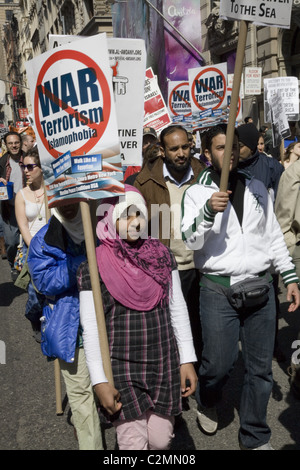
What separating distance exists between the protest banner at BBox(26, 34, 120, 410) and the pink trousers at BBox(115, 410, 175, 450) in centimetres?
97

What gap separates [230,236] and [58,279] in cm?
98

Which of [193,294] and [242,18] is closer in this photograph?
[242,18]

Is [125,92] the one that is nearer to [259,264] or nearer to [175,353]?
[259,264]

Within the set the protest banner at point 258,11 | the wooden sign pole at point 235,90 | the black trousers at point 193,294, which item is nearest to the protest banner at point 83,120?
the wooden sign pole at point 235,90

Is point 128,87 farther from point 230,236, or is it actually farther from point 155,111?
point 155,111

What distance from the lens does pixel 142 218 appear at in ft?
8.82

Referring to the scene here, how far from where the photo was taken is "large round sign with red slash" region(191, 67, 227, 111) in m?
7.88

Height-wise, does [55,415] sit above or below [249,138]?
below

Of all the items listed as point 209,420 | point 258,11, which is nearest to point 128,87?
point 258,11

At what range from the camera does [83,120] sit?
2709 millimetres

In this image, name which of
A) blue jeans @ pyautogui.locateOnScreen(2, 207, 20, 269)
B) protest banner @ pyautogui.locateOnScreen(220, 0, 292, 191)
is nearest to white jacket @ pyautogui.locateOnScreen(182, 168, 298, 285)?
protest banner @ pyautogui.locateOnScreen(220, 0, 292, 191)

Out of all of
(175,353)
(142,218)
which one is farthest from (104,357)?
(142,218)
